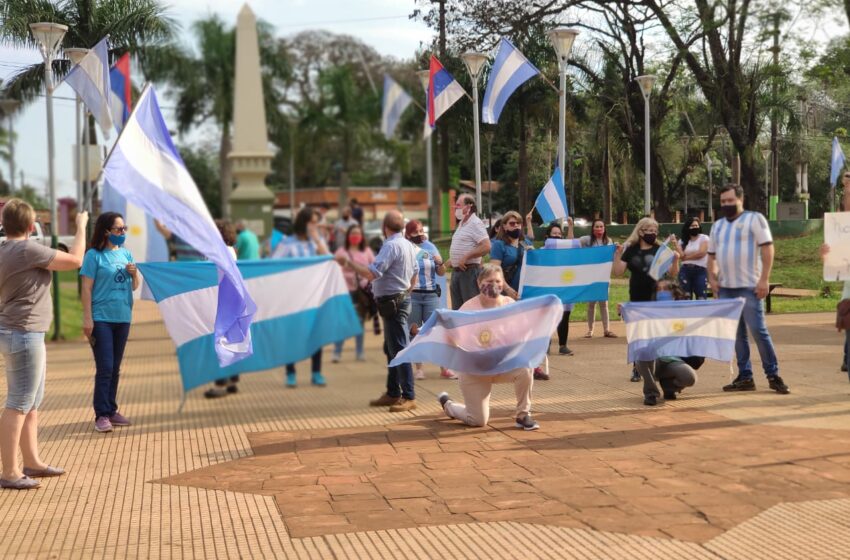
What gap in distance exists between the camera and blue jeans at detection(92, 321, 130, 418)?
827cm

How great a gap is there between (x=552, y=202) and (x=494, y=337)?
6445 mm

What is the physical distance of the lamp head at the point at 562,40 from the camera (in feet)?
51.4

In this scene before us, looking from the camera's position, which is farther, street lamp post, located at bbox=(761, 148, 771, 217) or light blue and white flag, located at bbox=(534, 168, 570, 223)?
street lamp post, located at bbox=(761, 148, 771, 217)

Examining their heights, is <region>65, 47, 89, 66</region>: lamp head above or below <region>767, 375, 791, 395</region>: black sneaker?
above

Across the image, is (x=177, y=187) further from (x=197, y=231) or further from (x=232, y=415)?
(x=232, y=415)

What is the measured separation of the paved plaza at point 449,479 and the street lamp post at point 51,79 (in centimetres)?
636

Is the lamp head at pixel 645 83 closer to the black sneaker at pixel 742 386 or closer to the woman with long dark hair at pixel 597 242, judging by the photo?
the woman with long dark hair at pixel 597 242

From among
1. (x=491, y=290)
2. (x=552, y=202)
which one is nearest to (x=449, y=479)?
(x=491, y=290)

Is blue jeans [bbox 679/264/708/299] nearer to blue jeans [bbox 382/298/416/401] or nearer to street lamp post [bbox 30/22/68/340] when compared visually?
blue jeans [bbox 382/298/416/401]

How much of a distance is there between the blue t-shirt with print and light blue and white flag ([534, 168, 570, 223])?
695 cm

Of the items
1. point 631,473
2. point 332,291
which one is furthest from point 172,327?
point 631,473

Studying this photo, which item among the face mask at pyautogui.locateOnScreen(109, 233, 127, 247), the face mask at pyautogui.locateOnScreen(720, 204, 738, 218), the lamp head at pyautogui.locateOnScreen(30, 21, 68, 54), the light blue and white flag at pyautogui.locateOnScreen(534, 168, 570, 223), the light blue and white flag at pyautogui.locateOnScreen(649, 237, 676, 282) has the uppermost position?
the lamp head at pyautogui.locateOnScreen(30, 21, 68, 54)

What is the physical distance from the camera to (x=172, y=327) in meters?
9.27

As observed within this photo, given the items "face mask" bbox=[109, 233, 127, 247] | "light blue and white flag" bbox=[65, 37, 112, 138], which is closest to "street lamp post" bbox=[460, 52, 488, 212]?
"light blue and white flag" bbox=[65, 37, 112, 138]
